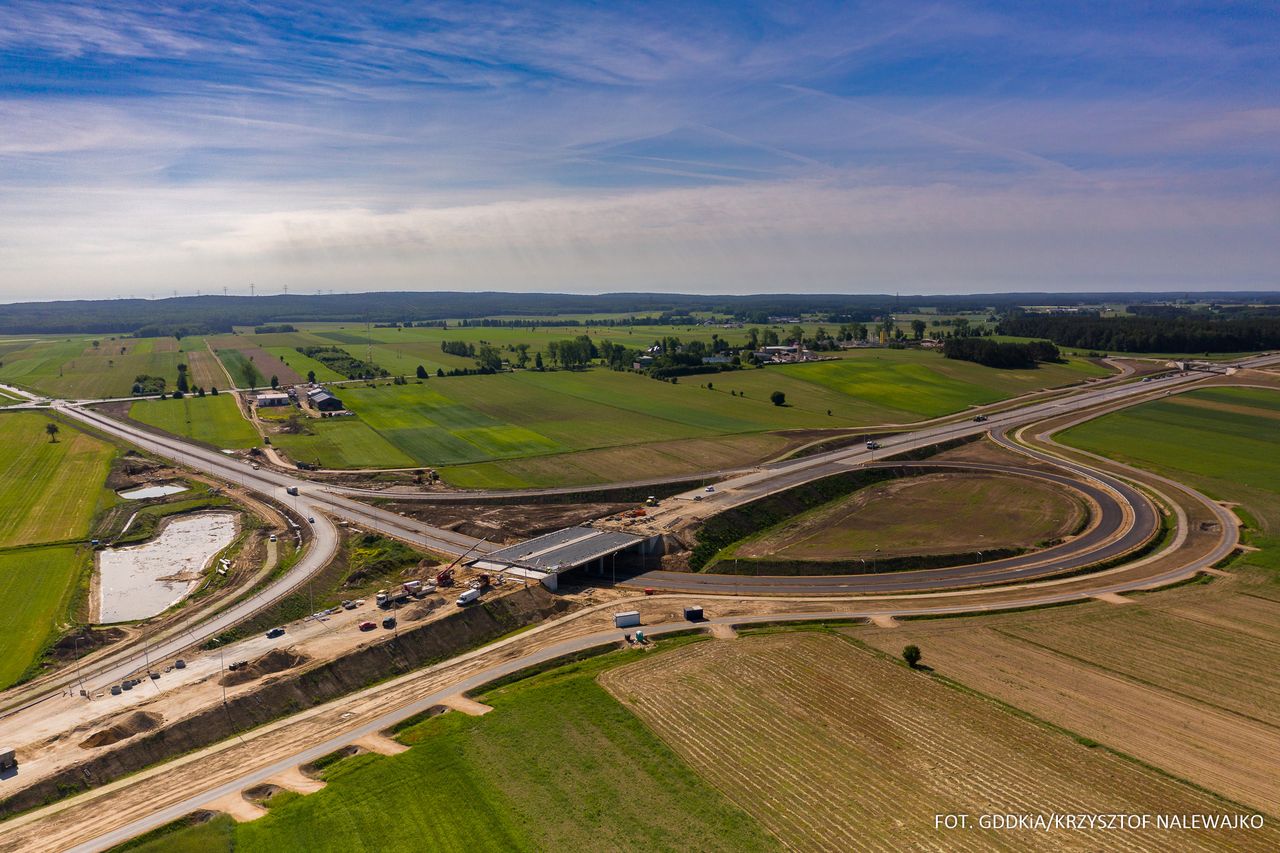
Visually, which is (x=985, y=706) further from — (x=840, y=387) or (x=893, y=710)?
(x=840, y=387)

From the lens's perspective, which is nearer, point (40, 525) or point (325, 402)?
point (40, 525)

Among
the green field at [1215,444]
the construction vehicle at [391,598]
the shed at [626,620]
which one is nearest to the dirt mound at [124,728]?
the construction vehicle at [391,598]

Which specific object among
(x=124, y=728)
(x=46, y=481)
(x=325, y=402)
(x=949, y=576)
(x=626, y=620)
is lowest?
(x=124, y=728)

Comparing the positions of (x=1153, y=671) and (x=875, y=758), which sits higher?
(x=1153, y=671)

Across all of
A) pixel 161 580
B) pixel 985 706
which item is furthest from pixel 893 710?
pixel 161 580

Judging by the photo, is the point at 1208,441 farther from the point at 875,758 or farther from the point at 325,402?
the point at 325,402

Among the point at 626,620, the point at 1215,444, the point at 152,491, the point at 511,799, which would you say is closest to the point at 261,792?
the point at 511,799
